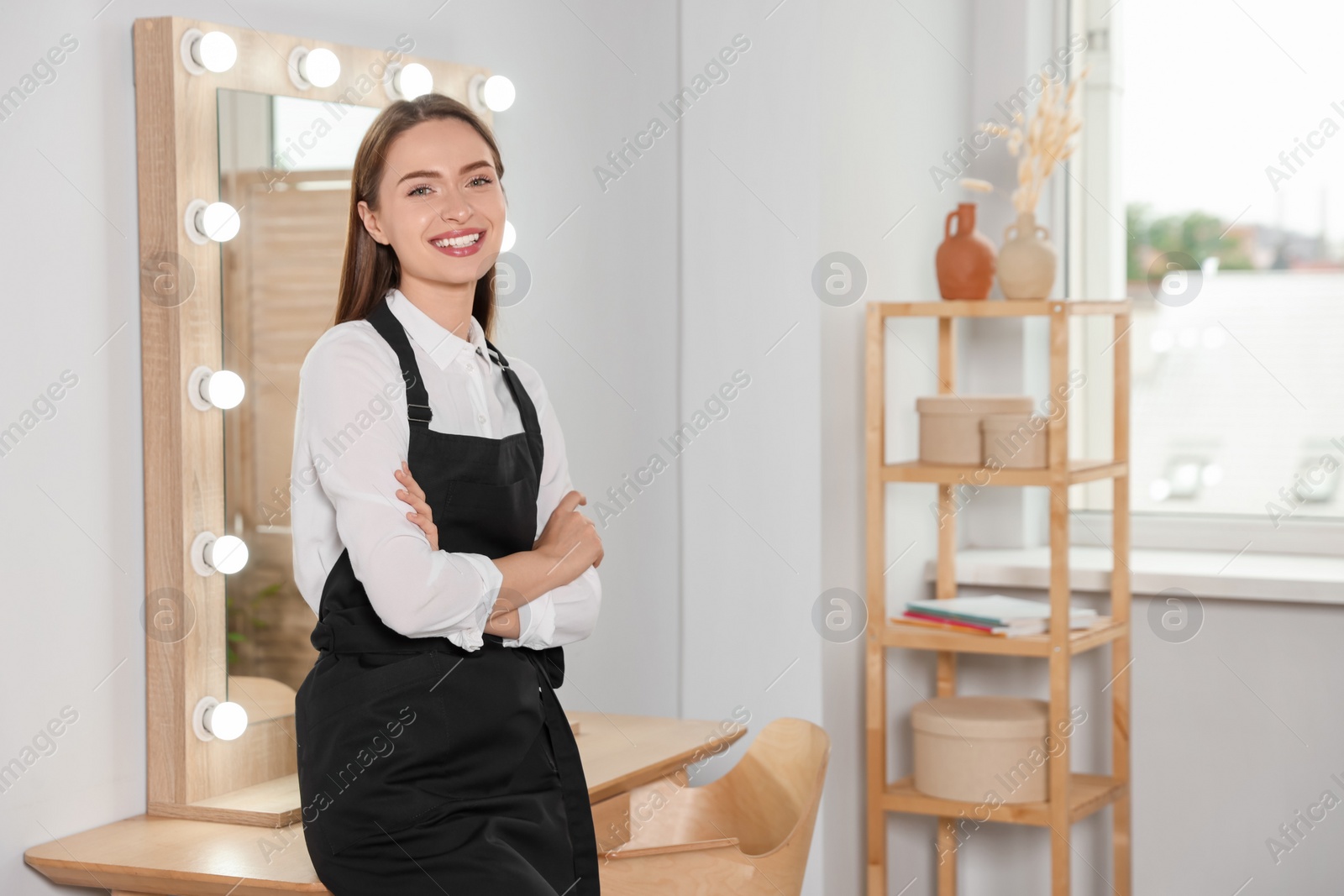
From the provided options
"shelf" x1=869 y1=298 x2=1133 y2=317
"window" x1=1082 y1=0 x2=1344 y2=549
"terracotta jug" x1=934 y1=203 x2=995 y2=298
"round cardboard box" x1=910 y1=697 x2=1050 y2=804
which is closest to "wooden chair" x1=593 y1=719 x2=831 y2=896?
"round cardboard box" x1=910 y1=697 x2=1050 y2=804

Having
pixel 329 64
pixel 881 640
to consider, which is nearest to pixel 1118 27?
pixel 881 640

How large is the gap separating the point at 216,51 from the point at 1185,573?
197 centimetres

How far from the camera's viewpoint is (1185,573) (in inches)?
105

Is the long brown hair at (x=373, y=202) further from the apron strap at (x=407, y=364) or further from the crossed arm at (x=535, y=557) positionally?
the crossed arm at (x=535, y=557)

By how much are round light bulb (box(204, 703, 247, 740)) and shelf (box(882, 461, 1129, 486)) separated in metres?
1.26

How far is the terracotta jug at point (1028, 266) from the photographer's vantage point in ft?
8.35

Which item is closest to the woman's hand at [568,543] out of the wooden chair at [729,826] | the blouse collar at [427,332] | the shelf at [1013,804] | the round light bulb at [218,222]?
the blouse collar at [427,332]

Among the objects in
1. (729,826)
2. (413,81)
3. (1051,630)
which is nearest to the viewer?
(413,81)

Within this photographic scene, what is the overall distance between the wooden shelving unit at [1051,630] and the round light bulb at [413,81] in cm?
91

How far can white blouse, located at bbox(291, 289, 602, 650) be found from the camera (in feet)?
4.36

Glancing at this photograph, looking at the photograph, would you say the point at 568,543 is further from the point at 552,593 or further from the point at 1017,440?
the point at 1017,440

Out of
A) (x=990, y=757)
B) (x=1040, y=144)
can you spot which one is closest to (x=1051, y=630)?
(x=990, y=757)

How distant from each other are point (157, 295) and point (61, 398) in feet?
0.54

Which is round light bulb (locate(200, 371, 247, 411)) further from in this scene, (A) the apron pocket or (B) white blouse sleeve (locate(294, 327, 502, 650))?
(A) the apron pocket
